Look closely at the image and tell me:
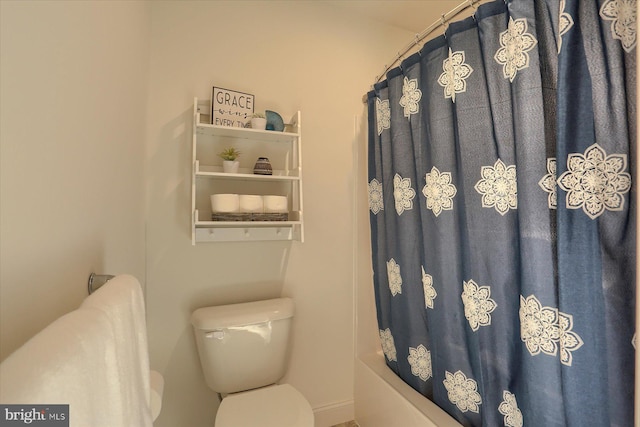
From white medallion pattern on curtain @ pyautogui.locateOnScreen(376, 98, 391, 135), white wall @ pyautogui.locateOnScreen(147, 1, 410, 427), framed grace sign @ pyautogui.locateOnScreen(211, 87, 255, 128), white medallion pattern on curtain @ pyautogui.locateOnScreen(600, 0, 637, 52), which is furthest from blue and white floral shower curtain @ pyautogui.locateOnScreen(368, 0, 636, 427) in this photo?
framed grace sign @ pyautogui.locateOnScreen(211, 87, 255, 128)

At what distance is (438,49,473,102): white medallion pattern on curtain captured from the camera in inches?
40.5

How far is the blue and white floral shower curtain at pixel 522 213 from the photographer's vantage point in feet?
2.35

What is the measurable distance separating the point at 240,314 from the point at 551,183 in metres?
1.27

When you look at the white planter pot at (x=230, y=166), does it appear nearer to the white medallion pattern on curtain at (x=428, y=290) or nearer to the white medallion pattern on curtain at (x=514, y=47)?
the white medallion pattern on curtain at (x=428, y=290)

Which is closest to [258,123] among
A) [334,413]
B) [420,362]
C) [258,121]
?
[258,121]

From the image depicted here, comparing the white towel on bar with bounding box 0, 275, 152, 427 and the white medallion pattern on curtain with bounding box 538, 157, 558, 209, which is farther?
the white medallion pattern on curtain with bounding box 538, 157, 558, 209

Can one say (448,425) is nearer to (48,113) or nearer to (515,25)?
(515,25)

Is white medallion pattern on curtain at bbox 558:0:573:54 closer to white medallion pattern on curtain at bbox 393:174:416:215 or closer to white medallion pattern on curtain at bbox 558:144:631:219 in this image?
white medallion pattern on curtain at bbox 558:144:631:219

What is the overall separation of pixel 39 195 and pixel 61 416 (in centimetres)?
37

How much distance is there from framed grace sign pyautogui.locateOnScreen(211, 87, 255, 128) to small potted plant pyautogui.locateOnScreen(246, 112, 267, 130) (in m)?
0.07

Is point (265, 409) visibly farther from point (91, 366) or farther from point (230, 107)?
point (230, 107)

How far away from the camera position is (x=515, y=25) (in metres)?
0.88

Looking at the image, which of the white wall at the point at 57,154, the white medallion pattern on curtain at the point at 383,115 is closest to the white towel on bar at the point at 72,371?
the white wall at the point at 57,154

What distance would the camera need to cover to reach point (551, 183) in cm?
82
